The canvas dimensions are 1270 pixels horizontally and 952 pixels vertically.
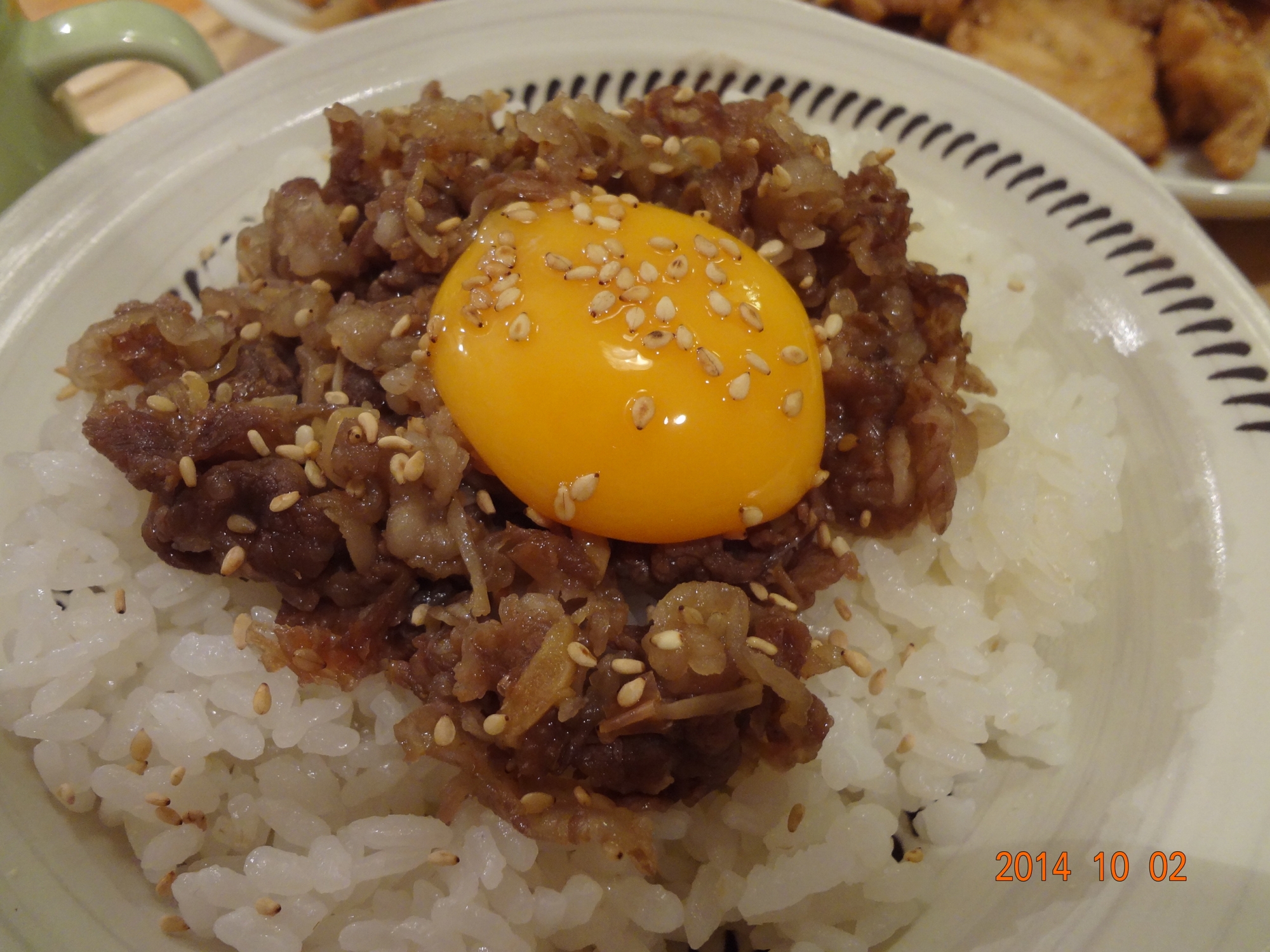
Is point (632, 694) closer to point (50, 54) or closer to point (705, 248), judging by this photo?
point (705, 248)

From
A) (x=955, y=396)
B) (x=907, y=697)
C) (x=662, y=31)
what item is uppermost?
(x=662, y=31)

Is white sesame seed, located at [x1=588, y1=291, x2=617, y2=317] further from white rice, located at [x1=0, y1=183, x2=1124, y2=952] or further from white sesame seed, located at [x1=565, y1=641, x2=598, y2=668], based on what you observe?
white rice, located at [x1=0, y1=183, x2=1124, y2=952]

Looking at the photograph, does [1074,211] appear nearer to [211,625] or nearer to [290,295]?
[290,295]

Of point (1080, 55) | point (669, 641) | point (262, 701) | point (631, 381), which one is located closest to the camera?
point (669, 641)

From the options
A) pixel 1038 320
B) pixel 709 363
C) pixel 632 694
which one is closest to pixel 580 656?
pixel 632 694

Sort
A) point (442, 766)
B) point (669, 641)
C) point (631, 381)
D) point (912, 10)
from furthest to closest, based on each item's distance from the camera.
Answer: point (912, 10), point (442, 766), point (631, 381), point (669, 641)

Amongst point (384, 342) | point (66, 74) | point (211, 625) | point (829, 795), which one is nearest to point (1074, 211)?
point (829, 795)
